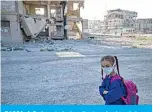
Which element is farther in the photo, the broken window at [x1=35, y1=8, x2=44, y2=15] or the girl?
the broken window at [x1=35, y1=8, x2=44, y2=15]

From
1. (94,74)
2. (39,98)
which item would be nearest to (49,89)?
(39,98)

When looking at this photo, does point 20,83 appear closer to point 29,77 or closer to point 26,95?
point 29,77

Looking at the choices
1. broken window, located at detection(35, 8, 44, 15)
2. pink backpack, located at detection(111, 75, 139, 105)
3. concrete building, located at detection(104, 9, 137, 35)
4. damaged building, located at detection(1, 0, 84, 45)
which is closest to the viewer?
pink backpack, located at detection(111, 75, 139, 105)

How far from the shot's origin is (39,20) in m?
17.9

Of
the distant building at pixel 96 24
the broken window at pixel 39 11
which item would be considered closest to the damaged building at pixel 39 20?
the broken window at pixel 39 11

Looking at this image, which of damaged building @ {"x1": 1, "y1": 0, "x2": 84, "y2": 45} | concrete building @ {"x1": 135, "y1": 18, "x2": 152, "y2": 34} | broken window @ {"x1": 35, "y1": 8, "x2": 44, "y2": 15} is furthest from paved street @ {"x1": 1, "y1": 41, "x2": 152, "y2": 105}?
broken window @ {"x1": 35, "y1": 8, "x2": 44, "y2": 15}

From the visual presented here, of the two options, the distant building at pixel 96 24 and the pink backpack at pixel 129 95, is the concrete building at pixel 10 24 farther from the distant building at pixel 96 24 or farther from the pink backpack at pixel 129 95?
the pink backpack at pixel 129 95

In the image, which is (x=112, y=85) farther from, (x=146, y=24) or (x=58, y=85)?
(x=146, y=24)

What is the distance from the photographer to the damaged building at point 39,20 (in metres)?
14.9

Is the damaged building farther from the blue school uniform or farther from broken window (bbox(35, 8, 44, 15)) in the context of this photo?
the blue school uniform

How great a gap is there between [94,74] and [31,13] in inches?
565

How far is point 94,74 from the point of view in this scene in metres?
5.38

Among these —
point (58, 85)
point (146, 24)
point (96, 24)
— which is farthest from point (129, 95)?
point (96, 24)

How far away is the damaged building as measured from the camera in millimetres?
14891
